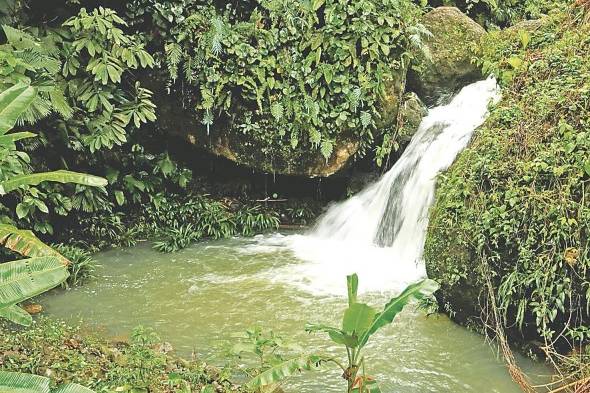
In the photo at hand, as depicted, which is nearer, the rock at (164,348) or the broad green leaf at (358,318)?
the broad green leaf at (358,318)

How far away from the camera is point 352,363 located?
3449mm

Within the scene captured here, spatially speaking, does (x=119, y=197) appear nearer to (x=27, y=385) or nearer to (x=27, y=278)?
(x=27, y=278)


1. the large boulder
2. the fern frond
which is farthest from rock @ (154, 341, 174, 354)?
the large boulder

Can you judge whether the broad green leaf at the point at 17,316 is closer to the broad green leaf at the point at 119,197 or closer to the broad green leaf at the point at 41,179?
the broad green leaf at the point at 41,179

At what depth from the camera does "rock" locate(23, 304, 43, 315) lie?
20.6 ft

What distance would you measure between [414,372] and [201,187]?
5565 mm

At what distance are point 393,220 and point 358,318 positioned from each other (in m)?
4.94

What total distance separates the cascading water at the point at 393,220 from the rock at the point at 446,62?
23cm

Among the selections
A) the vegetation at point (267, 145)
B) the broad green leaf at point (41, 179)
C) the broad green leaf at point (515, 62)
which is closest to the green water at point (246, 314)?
the vegetation at point (267, 145)

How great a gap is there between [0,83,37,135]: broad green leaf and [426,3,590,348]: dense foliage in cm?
375

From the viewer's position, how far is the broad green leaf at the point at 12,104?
10.5 ft

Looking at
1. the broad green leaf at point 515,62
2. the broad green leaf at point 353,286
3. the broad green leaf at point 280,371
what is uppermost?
the broad green leaf at point 515,62

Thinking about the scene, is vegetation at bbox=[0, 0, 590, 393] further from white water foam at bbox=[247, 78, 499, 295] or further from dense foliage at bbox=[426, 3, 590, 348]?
white water foam at bbox=[247, 78, 499, 295]

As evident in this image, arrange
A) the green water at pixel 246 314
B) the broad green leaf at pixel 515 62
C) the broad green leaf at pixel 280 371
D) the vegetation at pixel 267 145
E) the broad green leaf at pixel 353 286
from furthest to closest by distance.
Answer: the broad green leaf at pixel 515 62, the green water at pixel 246 314, the vegetation at pixel 267 145, the broad green leaf at pixel 280 371, the broad green leaf at pixel 353 286
